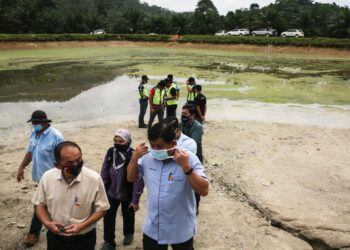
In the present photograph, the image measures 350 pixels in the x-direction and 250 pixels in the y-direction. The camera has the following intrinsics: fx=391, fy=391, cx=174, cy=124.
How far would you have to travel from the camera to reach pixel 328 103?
17312 mm

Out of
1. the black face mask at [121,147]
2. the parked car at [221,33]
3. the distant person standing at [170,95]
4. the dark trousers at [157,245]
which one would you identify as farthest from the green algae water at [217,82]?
the parked car at [221,33]

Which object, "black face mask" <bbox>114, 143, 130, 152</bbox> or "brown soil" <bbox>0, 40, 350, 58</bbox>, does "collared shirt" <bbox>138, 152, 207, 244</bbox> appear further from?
"brown soil" <bbox>0, 40, 350, 58</bbox>

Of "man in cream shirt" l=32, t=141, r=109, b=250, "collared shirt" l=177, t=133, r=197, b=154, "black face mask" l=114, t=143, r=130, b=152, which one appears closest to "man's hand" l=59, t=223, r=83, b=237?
"man in cream shirt" l=32, t=141, r=109, b=250

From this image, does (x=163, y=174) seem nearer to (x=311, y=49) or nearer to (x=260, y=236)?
(x=260, y=236)

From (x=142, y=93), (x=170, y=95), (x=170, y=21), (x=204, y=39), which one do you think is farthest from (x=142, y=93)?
(x=170, y=21)

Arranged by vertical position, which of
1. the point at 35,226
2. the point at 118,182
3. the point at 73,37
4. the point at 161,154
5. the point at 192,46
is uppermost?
the point at 73,37

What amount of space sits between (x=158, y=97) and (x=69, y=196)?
7.68m

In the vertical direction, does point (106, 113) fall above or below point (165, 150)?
below

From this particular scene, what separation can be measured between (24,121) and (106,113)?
2.93 metres

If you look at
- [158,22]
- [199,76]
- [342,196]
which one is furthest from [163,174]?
[158,22]

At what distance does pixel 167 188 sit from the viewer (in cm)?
337

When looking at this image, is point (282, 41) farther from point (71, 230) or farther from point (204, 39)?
point (71, 230)

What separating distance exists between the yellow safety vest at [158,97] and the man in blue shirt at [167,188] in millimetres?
7413

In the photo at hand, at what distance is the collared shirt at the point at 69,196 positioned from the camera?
341cm
